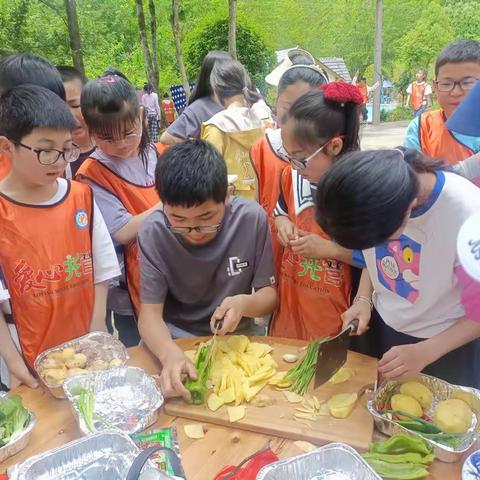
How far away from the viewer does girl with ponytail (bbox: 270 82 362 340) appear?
214 cm

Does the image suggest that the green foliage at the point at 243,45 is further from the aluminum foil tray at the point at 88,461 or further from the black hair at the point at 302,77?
the aluminum foil tray at the point at 88,461

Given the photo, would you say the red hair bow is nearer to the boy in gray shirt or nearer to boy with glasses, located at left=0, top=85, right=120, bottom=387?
the boy in gray shirt

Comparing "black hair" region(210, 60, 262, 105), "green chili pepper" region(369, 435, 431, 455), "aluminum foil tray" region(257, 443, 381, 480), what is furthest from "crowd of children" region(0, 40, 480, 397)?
"black hair" region(210, 60, 262, 105)

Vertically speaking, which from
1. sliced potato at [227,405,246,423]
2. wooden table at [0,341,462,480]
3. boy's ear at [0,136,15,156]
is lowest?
wooden table at [0,341,462,480]

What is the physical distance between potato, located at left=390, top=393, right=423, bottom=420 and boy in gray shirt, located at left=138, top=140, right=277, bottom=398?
2.21 ft

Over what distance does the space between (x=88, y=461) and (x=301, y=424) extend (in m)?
0.67

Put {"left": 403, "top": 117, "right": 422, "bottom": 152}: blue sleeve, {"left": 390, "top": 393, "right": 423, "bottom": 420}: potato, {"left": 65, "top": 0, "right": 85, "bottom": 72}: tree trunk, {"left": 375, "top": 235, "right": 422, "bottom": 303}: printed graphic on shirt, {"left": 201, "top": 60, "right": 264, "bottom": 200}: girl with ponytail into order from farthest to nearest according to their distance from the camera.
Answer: {"left": 65, "top": 0, "right": 85, "bottom": 72}: tree trunk < {"left": 201, "top": 60, "right": 264, "bottom": 200}: girl with ponytail < {"left": 403, "top": 117, "right": 422, "bottom": 152}: blue sleeve < {"left": 375, "top": 235, "right": 422, "bottom": 303}: printed graphic on shirt < {"left": 390, "top": 393, "right": 423, "bottom": 420}: potato

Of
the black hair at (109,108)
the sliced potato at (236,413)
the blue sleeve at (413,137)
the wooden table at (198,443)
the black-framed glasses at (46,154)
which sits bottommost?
the wooden table at (198,443)

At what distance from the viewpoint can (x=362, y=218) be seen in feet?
4.72

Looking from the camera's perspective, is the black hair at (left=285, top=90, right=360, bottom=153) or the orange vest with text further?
the orange vest with text

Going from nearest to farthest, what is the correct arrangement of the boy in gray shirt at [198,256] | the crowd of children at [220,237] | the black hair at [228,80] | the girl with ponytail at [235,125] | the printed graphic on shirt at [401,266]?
the crowd of children at [220,237]
the printed graphic on shirt at [401,266]
the boy in gray shirt at [198,256]
the girl with ponytail at [235,125]
the black hair at [228,80]

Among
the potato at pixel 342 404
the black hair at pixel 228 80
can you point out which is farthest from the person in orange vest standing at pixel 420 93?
the potato at pixel 342 404

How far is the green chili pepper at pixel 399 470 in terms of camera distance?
1.33 metres

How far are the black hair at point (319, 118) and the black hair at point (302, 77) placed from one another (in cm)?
80
